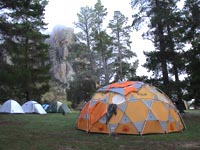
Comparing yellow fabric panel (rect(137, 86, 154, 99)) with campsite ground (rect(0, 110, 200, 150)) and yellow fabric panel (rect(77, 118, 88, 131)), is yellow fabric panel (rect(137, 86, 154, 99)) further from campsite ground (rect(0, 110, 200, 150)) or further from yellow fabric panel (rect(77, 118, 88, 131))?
yellow fabric panel (rect(77, 118, 88, 131))

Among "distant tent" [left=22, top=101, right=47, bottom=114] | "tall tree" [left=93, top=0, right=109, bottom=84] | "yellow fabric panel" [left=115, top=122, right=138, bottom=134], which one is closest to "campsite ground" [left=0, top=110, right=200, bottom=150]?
"yellow fabric panel" [left=115, top=122, right=138, bottom=134]

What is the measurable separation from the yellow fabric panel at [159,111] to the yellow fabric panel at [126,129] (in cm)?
115

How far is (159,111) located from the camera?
44.5 ft

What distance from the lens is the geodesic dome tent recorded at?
13.1 metres

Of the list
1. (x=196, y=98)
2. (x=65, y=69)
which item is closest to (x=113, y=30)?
(x=65, y=69)

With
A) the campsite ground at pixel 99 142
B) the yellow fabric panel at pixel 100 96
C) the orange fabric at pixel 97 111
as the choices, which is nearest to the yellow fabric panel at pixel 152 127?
the campsite ground at pixel 99 142

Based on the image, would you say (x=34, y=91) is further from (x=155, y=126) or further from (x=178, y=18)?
(x=155, y=126)

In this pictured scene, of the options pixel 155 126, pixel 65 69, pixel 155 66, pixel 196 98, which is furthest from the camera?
pixel 65 69

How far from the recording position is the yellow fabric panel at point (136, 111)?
1311 cm

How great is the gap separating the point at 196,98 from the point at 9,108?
50.0ft

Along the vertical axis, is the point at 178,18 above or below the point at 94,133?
above

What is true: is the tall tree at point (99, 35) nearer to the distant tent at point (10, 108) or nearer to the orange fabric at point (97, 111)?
the distant tent at point (10, 108)

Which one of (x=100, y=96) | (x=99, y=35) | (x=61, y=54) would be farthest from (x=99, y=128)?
(x=61, y=54)

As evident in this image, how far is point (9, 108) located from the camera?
27531 millimetres
